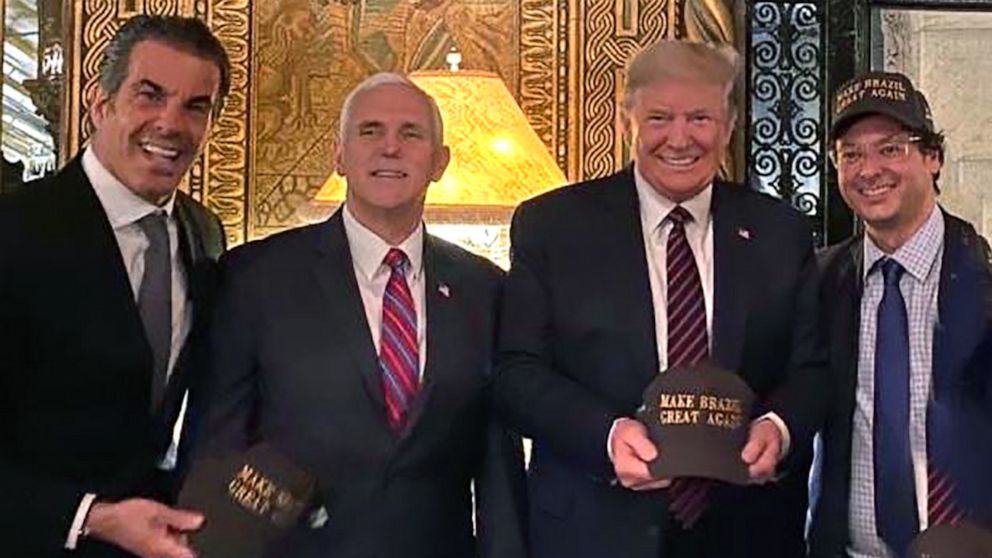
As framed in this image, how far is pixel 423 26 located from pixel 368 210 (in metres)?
2.00

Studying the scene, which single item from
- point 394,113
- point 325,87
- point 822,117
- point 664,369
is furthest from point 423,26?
point 664,369

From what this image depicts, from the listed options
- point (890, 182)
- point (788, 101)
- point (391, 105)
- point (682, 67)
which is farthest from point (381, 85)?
point (788, 101)

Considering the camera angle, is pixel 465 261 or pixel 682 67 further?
pixel 465 261

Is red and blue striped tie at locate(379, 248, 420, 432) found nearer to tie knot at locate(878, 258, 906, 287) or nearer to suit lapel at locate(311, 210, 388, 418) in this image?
suit lapel at locate(311, 210, 388, 418)

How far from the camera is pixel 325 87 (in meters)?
4.21

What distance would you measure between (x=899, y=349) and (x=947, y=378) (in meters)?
0.09

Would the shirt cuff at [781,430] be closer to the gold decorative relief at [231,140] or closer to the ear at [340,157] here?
the ear at [340,157]

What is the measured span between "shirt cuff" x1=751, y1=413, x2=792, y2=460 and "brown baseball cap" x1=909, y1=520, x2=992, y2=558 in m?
0.22

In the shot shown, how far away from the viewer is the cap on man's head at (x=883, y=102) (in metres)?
2.44

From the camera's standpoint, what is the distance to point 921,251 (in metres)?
2.45

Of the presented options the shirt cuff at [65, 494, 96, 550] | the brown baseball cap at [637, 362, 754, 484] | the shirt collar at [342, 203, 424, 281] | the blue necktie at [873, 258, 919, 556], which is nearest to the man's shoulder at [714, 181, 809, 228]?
the blue necktie at [873, 258, 919, 556]

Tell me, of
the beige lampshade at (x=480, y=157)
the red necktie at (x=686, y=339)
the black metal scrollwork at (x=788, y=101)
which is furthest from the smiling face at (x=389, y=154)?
the black metal scrollwork at (x=788, y=101)

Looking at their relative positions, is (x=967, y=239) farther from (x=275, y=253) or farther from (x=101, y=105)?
(x=101, y=105)

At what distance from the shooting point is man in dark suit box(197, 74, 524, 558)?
2.25m
